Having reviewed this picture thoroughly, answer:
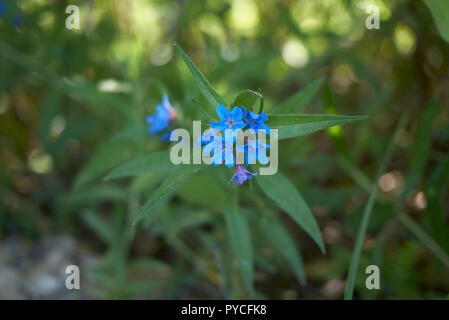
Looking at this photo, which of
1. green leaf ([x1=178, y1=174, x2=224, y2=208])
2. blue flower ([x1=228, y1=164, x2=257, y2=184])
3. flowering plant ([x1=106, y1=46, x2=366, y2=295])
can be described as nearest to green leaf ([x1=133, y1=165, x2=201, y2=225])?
flowering plant ([x1=106, y1=46, x2=366, y2=295])

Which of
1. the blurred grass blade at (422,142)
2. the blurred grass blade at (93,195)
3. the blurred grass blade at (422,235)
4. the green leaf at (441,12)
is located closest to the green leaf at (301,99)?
the green leaf at (441,12)

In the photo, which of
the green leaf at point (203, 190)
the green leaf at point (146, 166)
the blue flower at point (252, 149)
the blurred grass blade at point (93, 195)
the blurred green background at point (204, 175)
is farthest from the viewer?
the blurred grass blade at point (93, 195)

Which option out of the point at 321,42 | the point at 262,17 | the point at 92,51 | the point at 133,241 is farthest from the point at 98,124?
the point at 321,42

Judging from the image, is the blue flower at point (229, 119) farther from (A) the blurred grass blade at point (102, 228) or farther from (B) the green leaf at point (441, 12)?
(A) the blurred grass blade at point (102, 228)

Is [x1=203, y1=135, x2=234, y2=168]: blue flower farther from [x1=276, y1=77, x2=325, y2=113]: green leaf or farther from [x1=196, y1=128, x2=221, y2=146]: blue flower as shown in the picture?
[x1=276, y1=77, x2=325, y2=113]: green leaf

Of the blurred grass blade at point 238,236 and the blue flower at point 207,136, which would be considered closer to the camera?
the blue flower at point 207,136

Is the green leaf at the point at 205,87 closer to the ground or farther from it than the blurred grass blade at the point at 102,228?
farther from it
